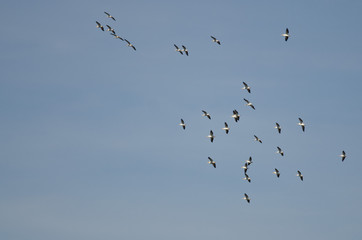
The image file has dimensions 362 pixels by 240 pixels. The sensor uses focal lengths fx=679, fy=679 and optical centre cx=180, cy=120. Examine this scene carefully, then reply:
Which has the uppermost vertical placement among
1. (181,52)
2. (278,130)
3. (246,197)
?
(181,52)

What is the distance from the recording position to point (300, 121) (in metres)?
123

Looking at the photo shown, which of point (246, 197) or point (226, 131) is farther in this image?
point (246, 197)

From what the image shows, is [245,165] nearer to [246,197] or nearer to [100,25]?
[246,197]

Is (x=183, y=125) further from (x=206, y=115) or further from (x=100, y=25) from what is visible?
(x=100, y=25)

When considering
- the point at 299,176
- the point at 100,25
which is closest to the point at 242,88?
the point at 299,176

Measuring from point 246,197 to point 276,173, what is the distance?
23.6ft

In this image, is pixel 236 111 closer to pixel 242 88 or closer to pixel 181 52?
pixel 242 88

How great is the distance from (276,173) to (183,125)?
19702 millimetres

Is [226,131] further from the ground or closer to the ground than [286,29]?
closer to the ground

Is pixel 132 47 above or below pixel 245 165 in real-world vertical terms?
above

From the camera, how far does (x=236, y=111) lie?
11731cm

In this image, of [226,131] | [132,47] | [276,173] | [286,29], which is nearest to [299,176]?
[276,173]

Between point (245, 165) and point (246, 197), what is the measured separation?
21.3 ft

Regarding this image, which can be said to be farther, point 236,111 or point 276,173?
point 276,173
